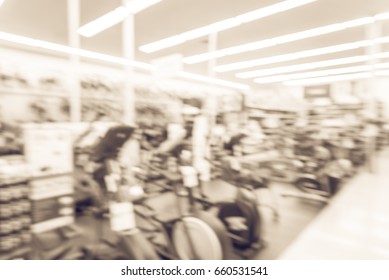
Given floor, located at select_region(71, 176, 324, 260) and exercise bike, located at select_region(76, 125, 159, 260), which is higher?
exercise bike, located at select_region(76, 125, 159, 260)

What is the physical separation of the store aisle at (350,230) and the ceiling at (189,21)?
2.32m

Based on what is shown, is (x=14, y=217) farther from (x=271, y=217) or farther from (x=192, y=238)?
(x=271, y=217)

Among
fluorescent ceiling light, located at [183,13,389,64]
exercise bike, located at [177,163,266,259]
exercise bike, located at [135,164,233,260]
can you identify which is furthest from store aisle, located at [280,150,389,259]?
fluorescent ceiling light, located at [183,13,389,64]

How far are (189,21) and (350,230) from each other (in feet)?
10.2

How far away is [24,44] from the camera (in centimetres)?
326

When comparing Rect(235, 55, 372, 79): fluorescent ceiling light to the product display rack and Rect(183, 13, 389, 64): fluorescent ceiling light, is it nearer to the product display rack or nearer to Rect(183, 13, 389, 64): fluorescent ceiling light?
Rect(183, 13, 389, 64): fluorescent ceiling light

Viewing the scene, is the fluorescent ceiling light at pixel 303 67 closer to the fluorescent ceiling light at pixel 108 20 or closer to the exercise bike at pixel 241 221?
the fluorescent ceiling light at pixel 108 20

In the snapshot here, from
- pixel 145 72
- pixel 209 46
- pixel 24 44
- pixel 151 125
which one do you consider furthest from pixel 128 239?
pixel 209 46

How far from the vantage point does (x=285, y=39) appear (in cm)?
436

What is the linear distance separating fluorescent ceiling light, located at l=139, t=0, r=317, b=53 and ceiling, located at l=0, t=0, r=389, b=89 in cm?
9

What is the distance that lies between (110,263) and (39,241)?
509mm

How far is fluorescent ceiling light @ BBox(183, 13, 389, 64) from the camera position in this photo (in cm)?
361

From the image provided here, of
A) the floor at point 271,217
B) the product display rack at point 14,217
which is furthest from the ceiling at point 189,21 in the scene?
the product display rack at point 14,217

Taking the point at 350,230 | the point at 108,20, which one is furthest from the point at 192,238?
the point at 108,20
